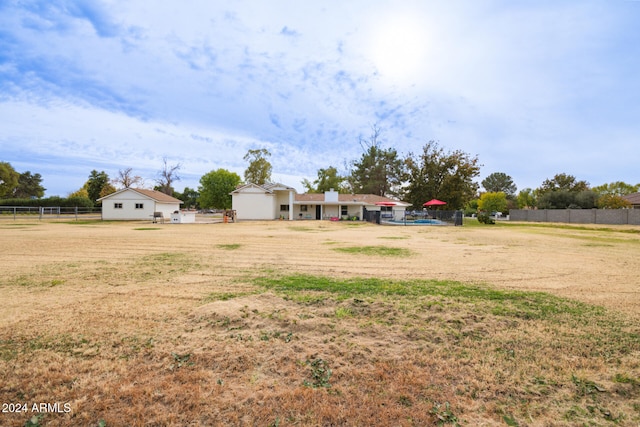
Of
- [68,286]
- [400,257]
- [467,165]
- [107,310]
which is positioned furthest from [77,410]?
[467,165]

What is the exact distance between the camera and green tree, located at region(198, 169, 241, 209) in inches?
1954

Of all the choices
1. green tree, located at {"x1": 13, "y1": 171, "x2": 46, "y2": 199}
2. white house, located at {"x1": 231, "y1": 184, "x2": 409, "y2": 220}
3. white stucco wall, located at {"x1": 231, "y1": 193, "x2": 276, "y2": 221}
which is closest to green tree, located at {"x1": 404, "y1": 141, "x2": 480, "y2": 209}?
white house, located at {"x1": 231, "y1": 184, "x2": 409, "y2": 220}

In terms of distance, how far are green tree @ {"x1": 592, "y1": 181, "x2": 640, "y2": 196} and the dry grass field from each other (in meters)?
64.9

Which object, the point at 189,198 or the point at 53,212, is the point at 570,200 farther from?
the point at 189,198

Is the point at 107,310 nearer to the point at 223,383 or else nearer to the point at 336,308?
the point at 223,383

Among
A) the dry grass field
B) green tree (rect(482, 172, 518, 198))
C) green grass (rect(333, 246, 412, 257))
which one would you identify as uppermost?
green tree (rect(482, 172, 518, 198))

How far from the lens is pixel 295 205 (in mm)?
39781

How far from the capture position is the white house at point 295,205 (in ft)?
121

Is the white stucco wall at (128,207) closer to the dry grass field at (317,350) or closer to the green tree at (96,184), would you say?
the green tree at (96,184)

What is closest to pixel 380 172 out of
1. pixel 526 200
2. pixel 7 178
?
pixel 526 200

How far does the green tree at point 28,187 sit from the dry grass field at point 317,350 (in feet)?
247

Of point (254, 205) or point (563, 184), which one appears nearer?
point (254, 205)

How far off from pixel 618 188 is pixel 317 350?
73480mm

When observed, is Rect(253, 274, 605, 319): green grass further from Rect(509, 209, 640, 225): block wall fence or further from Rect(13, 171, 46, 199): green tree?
Rect(13, 171, 46, 199): green tree
